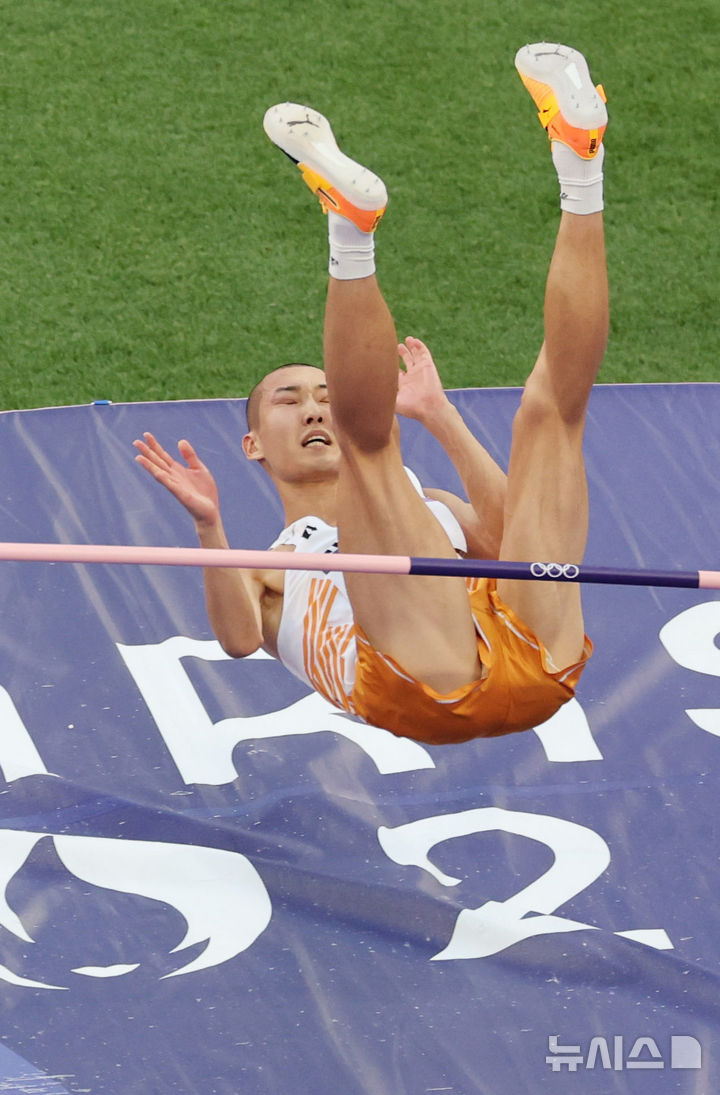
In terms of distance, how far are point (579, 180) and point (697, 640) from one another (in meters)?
1.72

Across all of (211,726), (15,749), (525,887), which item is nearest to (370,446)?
(525,887)

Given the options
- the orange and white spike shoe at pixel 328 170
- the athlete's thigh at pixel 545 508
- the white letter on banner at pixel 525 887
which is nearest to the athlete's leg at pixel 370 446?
the orange and white spike shoe at pixel 328 170

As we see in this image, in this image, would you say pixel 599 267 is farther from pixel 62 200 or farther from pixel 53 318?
pixel 62 200

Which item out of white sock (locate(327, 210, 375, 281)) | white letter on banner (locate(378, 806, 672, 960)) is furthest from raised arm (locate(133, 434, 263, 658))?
white letter on banner (locate(378, 806, 672, 960))

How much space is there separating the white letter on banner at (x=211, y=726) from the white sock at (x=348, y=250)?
1515mm

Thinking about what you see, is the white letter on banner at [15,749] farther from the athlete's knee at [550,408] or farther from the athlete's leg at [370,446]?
the athlete's knee at [550,408]

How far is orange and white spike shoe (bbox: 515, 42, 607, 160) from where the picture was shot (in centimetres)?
269

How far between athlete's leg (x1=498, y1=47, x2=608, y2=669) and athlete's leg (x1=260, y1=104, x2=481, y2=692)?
141mm

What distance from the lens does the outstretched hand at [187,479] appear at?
2773 mm

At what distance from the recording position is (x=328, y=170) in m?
2.60

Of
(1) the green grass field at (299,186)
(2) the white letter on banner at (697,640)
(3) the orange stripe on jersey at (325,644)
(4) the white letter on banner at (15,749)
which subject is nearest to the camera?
(3) the orange stripe on jersey at (325,644)

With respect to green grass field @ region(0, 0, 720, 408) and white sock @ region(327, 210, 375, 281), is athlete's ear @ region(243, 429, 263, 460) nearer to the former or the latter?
white sock @ region(327, 210, 375, 281)

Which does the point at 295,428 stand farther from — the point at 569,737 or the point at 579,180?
the point at 569,737

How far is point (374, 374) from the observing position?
2.61 metres
